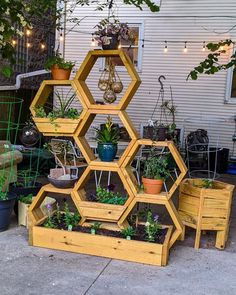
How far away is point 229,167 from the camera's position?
8352 mm

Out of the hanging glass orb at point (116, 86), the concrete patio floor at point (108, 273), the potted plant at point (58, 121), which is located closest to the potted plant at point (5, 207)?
the concrete patio floor at point (108, 273)

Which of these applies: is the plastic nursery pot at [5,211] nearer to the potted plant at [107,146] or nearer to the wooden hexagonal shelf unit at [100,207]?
the wooden hexagonal shelf unit at [100,207]

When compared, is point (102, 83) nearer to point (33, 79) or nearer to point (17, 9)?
point (17, 9)

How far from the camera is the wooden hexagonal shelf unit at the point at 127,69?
346 centimetres

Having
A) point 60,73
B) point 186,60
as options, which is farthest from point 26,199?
point 186,60

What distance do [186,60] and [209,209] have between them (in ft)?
19.4

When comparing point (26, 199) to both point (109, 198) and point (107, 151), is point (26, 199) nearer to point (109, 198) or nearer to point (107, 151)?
point (109, 198)

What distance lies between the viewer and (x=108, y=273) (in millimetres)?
3061

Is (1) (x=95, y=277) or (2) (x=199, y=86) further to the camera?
(2) (x=199, y=86)

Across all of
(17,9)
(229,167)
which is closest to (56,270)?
(17,9)

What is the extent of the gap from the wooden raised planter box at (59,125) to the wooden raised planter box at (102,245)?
3.07 ft

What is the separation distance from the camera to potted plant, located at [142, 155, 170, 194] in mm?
3482

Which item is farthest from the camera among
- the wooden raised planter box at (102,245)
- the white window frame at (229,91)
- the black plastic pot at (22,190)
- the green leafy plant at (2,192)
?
the white window frame at (229,91)

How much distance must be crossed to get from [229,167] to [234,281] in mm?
5597
